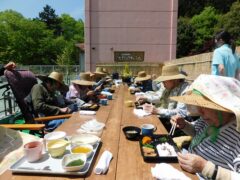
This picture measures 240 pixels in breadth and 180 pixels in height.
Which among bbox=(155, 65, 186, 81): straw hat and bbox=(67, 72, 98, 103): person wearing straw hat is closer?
bbox=(155, 65, 186, 81): straw hat

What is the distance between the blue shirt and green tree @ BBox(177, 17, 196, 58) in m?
24.4

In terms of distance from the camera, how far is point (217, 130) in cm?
150

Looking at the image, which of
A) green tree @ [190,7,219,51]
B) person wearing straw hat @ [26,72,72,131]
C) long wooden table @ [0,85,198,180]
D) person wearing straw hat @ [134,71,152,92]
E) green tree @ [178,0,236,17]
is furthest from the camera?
green tree @ [178,0,236,17]

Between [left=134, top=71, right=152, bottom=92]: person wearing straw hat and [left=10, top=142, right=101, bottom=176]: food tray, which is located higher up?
[left=134, top=71, right=152, bottom=92]: person wearing straw hat

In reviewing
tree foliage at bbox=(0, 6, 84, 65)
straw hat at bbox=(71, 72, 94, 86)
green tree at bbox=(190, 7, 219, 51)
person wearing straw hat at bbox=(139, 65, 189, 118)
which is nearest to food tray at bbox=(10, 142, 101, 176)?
person wearing straw hat at bbox=(139, 65, 189, 118)

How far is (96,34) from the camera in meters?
12.0

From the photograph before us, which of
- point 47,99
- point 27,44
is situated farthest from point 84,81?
point 27,44

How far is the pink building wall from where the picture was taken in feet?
39.3

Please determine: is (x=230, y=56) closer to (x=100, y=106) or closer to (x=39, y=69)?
(x=100, y=106)

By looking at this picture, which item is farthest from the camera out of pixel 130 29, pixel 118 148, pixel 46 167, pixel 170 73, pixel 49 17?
pixel 49 17

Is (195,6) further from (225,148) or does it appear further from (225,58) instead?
(225,148)

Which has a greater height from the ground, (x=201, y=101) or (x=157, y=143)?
(x=201, y=101)

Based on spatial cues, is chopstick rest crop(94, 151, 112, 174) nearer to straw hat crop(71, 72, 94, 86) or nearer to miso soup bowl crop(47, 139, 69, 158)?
miso soup bowl crop(47, 139, 69, 158)

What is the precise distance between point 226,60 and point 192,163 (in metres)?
2.24
